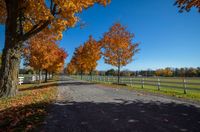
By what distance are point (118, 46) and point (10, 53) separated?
17.5m

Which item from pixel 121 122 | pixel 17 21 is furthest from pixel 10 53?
pixel 121 122

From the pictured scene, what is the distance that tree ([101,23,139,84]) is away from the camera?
26766 millimetres

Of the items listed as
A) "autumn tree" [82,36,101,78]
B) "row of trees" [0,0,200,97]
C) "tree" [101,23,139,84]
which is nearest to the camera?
"row of trees" [0,0,200,97]

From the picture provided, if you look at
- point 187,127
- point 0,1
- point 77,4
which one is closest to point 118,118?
point 187,127

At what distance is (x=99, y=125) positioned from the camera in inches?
227

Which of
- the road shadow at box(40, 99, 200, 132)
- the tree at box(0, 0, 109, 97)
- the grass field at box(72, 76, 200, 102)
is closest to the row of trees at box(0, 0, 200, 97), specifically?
the tree at box(0, 0, 109, 97)

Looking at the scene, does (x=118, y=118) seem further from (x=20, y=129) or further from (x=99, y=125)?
(x=20, y=129)

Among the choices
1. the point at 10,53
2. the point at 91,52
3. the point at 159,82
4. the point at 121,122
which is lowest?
the point at 121,122

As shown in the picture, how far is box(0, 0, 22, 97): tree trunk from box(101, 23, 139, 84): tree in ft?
56.0

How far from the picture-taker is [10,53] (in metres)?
11.2

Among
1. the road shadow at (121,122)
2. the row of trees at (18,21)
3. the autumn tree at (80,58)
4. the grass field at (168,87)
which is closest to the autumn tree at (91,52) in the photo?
the autumn tree at (80,58)

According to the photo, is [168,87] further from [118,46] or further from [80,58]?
[80,58]

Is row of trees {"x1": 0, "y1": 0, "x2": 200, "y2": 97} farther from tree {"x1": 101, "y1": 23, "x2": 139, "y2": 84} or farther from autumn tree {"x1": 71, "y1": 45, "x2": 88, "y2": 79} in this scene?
autumn tree {"x1": 71, "y1": 45, "x2": 88, "y2": 79}

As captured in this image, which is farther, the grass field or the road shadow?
the grass field
